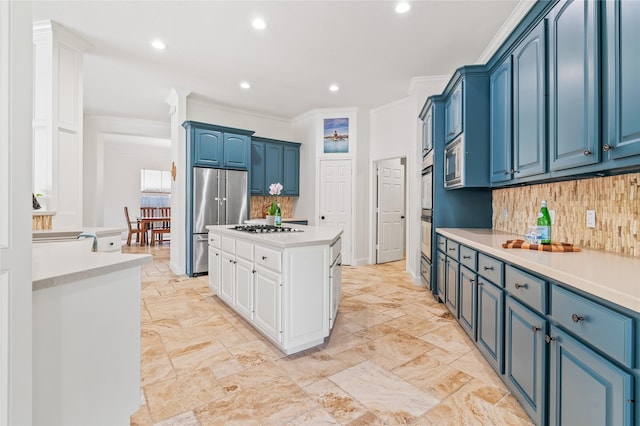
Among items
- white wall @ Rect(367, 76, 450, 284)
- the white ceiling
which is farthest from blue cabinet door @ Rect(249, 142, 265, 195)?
white wall @ Rect(367, 76, 450, 284)

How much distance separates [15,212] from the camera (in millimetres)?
885

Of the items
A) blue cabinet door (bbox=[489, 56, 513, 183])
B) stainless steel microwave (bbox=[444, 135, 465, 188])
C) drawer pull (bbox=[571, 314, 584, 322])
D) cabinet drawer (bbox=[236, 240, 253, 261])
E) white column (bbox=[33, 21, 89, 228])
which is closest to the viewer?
drawer pull (bbox=[571, 314, 584, 322])

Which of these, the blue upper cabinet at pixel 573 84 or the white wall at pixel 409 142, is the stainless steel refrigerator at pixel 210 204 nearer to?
the white wall at pixel 409 142

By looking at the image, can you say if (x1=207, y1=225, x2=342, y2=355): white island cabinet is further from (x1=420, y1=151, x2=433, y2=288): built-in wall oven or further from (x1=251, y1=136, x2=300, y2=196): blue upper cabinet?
(x1=251, y1=136, x2=300, y2=196): blue upper cabinet

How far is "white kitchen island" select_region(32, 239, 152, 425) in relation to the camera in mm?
1042

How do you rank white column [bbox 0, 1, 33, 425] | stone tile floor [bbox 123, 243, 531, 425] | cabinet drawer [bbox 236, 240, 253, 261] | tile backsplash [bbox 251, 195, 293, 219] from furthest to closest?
1. tile backsplash [bbox 251, 195, 293, 219]
2. cabinet drawer [bbox 236, 240, 253, 261]
3. stone tile floor [bbox 123, 243, 531, 425]
4. white column [bbox 0, 1, 33, 425]

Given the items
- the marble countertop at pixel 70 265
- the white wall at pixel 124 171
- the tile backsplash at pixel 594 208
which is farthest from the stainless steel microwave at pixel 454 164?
the white wall at pixel 124 171

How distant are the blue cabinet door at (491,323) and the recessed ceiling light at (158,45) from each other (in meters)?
4.11

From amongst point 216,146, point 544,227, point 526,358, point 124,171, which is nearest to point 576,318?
point 526,358

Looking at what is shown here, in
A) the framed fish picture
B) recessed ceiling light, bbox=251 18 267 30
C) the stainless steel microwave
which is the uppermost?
recessed ceiling light, bbox=251 18 267 30

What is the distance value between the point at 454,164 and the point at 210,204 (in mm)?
3741

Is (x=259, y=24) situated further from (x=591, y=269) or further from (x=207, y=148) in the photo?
(x=591, y=269)

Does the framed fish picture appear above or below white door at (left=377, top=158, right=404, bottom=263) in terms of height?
above

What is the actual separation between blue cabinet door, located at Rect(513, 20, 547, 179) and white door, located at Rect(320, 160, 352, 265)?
12.0 ft
